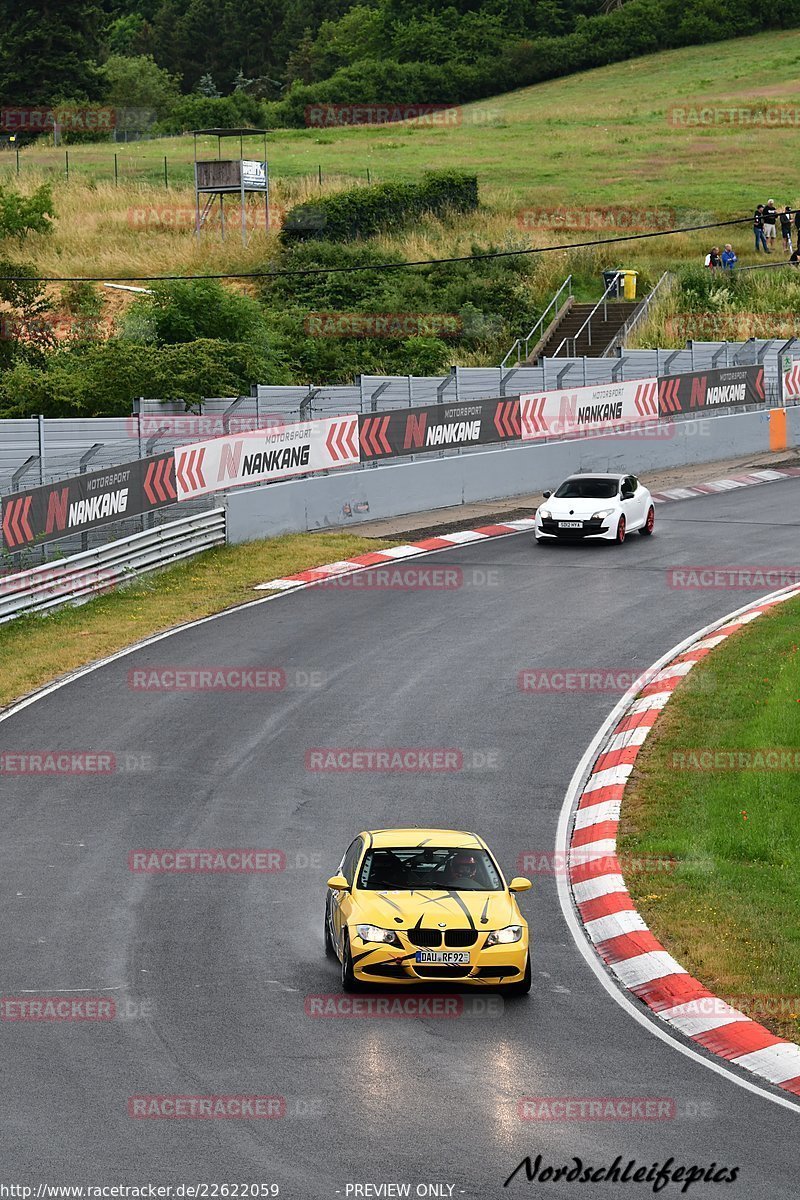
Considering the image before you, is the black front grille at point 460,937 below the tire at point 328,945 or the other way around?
the other way around

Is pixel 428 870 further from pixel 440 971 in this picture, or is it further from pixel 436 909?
pixel 440 971

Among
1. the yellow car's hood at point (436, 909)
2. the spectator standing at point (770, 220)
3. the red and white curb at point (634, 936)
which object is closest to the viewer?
the red and white curb at point (634, 936)

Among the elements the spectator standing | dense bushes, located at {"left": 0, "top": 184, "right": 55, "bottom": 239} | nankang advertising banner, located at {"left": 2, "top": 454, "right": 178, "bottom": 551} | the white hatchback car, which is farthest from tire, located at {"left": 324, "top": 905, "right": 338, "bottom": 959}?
the spectator standing

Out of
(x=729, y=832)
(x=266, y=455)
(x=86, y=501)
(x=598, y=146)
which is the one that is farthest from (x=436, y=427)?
(x=598, y=146)

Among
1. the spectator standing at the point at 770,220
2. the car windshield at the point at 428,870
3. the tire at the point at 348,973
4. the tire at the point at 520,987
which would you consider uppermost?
the spectator standing at the point at 770,220

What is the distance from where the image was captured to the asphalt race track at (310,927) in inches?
386

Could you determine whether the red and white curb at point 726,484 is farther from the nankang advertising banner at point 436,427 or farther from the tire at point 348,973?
the tire at point 348,973

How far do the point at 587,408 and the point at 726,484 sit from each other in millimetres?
3894

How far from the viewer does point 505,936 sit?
497 inches

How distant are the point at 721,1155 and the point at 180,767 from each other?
33.7ft

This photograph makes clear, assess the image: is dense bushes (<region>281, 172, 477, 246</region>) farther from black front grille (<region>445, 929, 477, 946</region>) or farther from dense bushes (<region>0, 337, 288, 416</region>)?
black front grille (<region>445, 929, 477, 946</region>)

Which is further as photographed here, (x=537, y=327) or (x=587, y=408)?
(x=537, y=327)

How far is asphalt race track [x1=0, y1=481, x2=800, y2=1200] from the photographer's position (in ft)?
32.2

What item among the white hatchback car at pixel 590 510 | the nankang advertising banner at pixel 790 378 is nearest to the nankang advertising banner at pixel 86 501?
the white hatchback car at pixel 590 510
